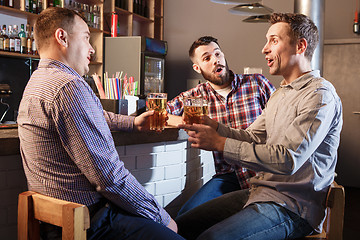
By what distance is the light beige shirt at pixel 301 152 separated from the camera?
1424 mm

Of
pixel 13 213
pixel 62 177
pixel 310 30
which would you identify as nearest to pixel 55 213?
pixel 62 177

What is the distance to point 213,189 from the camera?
2170mm

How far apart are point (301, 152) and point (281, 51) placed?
500mm

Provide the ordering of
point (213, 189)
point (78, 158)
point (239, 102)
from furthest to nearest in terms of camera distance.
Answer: point (239, 102), point (213, 189), point (78, 158)

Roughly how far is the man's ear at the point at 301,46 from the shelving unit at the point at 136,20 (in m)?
4.47

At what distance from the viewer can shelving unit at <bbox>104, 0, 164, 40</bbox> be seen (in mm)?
5861

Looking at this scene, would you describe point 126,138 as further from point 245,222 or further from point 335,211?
point 335,211

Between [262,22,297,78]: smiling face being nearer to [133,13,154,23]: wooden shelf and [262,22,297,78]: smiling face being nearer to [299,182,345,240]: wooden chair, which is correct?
[299,182,345,240]: wooden chair

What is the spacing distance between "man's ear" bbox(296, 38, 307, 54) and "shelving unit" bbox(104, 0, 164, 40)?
4.47m

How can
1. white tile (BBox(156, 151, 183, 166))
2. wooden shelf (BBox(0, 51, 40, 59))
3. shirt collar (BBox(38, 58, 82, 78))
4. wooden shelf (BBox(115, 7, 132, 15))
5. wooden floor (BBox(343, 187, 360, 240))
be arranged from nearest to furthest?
shirt collar (BBox(38, 58, 82, 78)) < white tile (BBox(156, 151, 183, 166)) < wooden floor (BBox(343, 187, 360, 240)) < wooden shelf (BBox(0, 51, 40, 59)) < wooden shelf (BBox(115, 7, 132, 15))

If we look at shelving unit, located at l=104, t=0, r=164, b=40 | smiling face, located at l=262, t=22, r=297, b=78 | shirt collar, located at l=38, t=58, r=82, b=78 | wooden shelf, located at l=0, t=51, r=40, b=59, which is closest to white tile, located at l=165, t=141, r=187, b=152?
smiling face, located at l=262, t=22, r=297, b=78

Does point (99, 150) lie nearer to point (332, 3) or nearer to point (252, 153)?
point (252, 153)

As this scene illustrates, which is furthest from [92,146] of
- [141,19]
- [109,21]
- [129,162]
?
[141,19]

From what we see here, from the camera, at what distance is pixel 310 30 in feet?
5.57
